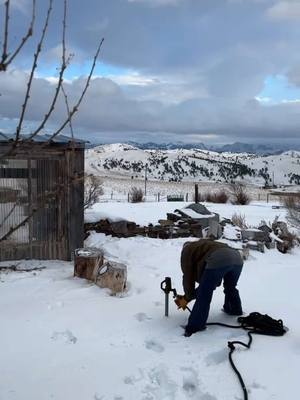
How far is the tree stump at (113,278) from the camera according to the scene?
313 inches

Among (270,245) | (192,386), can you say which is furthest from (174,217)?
(192,386)

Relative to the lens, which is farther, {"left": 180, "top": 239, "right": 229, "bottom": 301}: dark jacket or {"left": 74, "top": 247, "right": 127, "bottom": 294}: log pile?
{"left": 74, "top": 247, "right": 127, "bottom": 294}: log pile

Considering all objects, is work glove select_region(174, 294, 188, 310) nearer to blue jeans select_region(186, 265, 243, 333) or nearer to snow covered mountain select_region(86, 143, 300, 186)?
blue jeans select_region(186, 265, 243, 333)

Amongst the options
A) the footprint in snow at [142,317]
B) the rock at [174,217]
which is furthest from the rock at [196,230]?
the footprint in snow at [142,317]

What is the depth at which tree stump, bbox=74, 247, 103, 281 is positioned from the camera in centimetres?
840

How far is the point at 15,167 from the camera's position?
949 cm

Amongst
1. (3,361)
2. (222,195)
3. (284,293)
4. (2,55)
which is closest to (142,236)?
(284,293)

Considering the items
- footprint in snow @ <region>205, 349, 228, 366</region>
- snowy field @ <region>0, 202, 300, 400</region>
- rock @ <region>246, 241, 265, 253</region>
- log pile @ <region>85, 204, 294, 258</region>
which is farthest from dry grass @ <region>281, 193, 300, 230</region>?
footprint in snow @ <region>205, 349, 228, 366</region>

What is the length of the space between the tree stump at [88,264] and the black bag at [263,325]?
9.80 feet

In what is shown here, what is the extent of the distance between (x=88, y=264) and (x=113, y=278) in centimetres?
69

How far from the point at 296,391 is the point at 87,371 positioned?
2.03 m

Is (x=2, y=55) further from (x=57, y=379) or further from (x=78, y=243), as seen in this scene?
(x=78, y=243)

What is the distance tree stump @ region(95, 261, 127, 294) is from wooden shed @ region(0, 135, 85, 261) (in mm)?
1913

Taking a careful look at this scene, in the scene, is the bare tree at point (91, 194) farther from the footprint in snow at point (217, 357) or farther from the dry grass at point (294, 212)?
the footprint in snow at point (217, 357)
